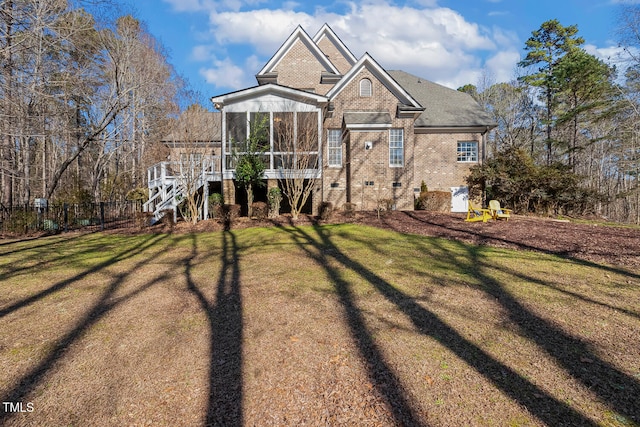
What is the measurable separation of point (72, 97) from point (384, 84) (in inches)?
760

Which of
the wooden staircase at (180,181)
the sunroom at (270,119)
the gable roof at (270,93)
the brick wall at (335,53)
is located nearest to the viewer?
the wooden staircase at (180,181)

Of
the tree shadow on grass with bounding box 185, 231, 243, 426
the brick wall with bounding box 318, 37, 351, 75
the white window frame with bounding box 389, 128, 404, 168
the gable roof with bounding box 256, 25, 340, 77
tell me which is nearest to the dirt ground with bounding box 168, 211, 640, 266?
the white window frame with bounding box 389, 128, 404, 168

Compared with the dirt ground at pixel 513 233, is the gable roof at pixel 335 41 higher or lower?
higher

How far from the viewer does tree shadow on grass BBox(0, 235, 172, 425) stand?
3.03m

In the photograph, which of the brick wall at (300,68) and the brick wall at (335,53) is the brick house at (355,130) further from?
the brick wall at (335,53)

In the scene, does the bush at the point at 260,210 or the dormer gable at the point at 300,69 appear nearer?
the bush at the point at 260,210

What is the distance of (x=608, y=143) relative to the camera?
30.5 meters

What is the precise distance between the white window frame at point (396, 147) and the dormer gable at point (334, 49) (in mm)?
8455

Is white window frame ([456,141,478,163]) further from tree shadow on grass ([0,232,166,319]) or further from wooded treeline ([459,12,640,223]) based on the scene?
tree shadow on grass ([0,232,166,319])

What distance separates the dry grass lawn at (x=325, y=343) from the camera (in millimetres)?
2686

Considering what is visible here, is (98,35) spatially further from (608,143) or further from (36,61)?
(608,143)

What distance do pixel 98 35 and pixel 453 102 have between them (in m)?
22.6

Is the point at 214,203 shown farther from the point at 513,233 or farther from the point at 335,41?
the point at 335,41

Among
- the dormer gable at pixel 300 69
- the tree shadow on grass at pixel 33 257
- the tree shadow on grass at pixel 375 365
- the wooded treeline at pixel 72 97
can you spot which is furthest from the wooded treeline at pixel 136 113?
the tree shadow on grass at pixel 375 365
